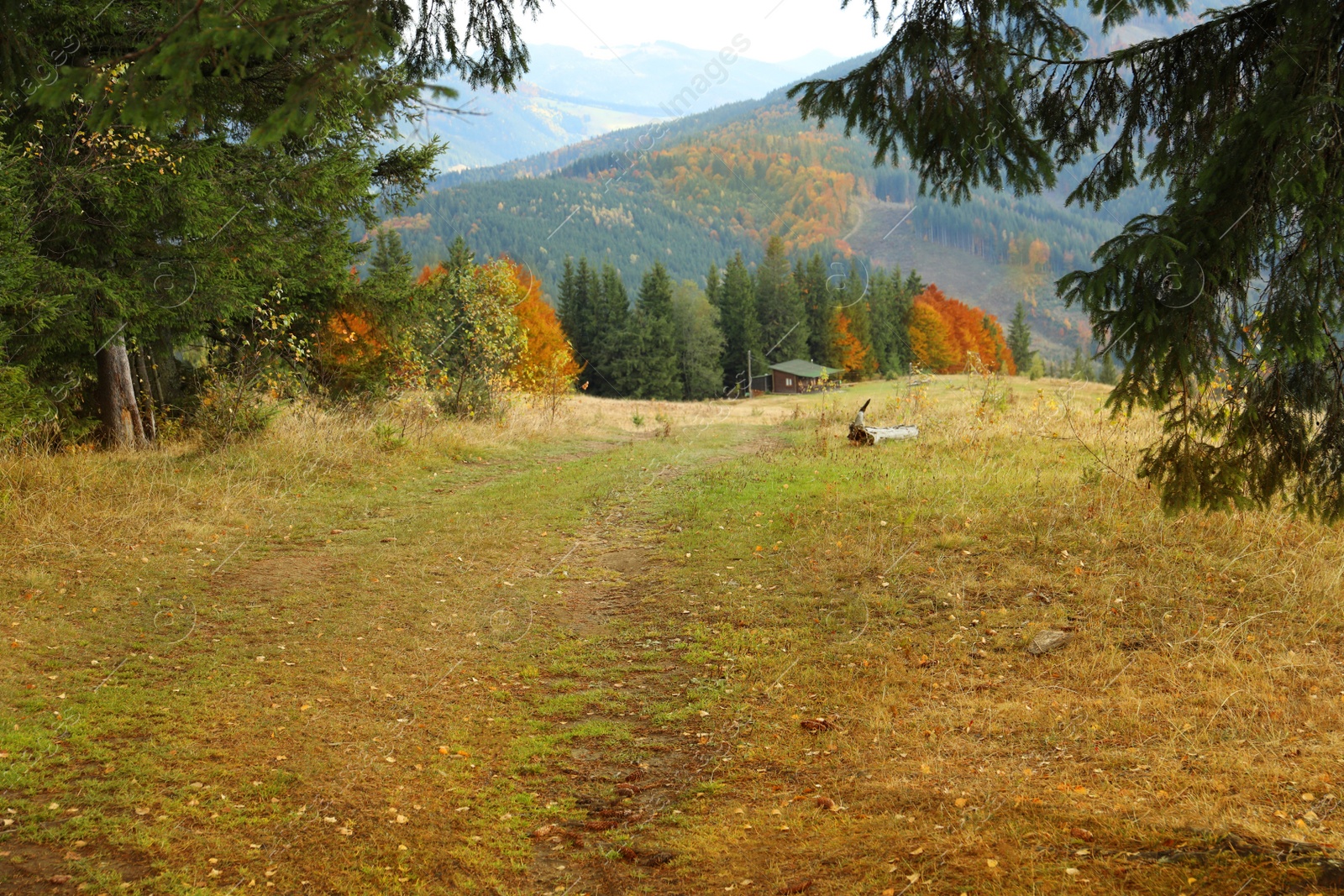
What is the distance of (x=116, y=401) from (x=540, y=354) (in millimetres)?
33606

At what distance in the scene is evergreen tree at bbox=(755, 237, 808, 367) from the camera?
66125 mm

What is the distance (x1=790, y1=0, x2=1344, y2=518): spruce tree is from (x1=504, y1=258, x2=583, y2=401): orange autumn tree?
43.9ft

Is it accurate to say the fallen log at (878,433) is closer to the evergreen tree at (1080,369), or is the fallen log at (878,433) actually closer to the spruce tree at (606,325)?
the evergreen tree at (1080,369)

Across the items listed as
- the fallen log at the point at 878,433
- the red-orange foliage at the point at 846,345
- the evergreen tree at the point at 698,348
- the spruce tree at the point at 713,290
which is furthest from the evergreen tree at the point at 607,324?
the fallen log at the point at 878,433

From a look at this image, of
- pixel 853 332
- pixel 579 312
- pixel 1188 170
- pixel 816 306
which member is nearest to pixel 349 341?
pixel 1188 170

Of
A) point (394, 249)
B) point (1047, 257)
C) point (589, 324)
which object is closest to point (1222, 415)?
point (394, 249)

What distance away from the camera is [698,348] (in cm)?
5978

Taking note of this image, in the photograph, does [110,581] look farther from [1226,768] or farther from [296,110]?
[1226,768]

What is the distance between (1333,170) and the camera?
3.95m

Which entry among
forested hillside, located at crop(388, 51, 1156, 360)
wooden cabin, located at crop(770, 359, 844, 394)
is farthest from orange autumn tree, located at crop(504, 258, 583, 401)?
forested hillside, located at crop(388, 51, 1156, 360)

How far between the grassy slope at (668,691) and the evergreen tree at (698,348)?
164 feet

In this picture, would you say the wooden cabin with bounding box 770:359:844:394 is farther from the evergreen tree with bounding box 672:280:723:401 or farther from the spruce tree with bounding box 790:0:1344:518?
the spruce tree with bounding box 790:0:1344:518

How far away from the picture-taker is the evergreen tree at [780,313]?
2603 inches

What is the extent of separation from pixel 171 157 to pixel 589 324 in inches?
2079
